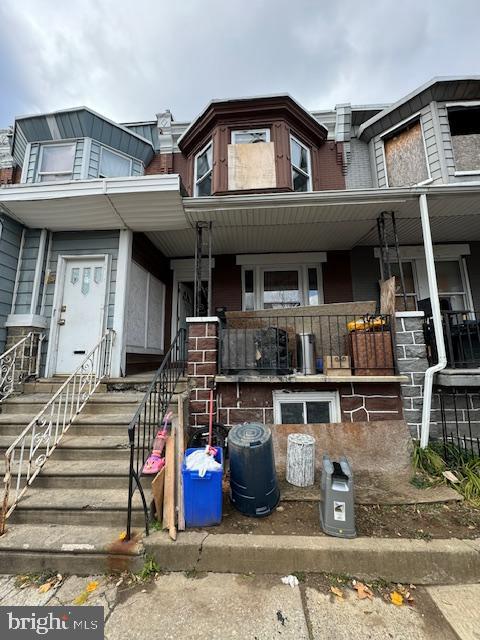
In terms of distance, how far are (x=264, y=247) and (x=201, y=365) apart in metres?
3.41

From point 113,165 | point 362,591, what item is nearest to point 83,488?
point 362,591

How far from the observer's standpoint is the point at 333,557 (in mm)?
2172

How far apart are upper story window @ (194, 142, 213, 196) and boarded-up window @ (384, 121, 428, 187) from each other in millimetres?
4211

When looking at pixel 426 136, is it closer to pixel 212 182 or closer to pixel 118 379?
pixel 212 182

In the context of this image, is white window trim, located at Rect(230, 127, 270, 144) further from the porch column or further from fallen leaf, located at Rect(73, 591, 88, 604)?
fallen leaf, located at Rect(73, 591, 88, 604)

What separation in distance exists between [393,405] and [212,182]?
5.64 metres

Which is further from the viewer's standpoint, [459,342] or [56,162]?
[56,162]

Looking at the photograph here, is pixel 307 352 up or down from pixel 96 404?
up

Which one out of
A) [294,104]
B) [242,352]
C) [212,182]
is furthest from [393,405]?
[294,104]

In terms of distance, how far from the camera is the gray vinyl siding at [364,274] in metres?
6.52

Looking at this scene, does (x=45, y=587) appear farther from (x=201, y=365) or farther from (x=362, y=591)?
(x=201, y=365)

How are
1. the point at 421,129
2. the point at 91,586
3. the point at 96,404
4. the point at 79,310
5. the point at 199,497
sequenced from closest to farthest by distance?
the point at 91,586
the point at 199,497
the point at 96,404
the point at 79,310
the point at 421,129

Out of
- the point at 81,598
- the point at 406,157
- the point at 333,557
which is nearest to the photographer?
the point at 81,598

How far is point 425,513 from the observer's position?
273cm
